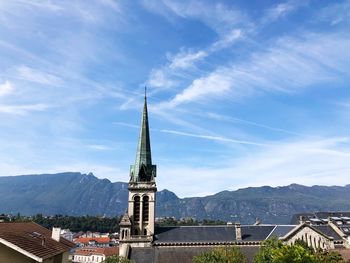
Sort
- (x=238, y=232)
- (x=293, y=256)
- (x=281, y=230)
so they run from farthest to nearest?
(x=281, y=230)
(x=238, y=232)
(x=293, y=256)

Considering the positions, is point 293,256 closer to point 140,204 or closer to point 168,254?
point 168,254

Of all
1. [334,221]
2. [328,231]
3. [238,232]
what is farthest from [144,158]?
[334,221]

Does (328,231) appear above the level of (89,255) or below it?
above

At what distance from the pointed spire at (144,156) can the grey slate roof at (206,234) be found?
11.3m

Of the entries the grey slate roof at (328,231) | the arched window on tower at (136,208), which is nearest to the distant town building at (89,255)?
the arched window on tower at (136,208)

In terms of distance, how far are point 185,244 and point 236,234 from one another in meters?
10.6

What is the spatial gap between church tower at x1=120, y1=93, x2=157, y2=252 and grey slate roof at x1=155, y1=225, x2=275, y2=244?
299 cm

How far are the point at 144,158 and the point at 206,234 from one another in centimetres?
2032

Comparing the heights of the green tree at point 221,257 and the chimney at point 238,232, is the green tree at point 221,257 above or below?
below

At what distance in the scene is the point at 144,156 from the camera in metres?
80.9

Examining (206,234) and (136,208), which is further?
(136,208)

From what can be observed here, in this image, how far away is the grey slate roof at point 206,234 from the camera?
72.4 metres

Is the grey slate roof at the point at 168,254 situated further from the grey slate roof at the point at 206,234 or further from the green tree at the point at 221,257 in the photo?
the green tree at the point at 221,257

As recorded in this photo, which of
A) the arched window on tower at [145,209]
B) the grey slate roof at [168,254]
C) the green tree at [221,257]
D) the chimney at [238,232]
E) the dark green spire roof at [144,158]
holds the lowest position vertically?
the grey slate roof at [168,254]
